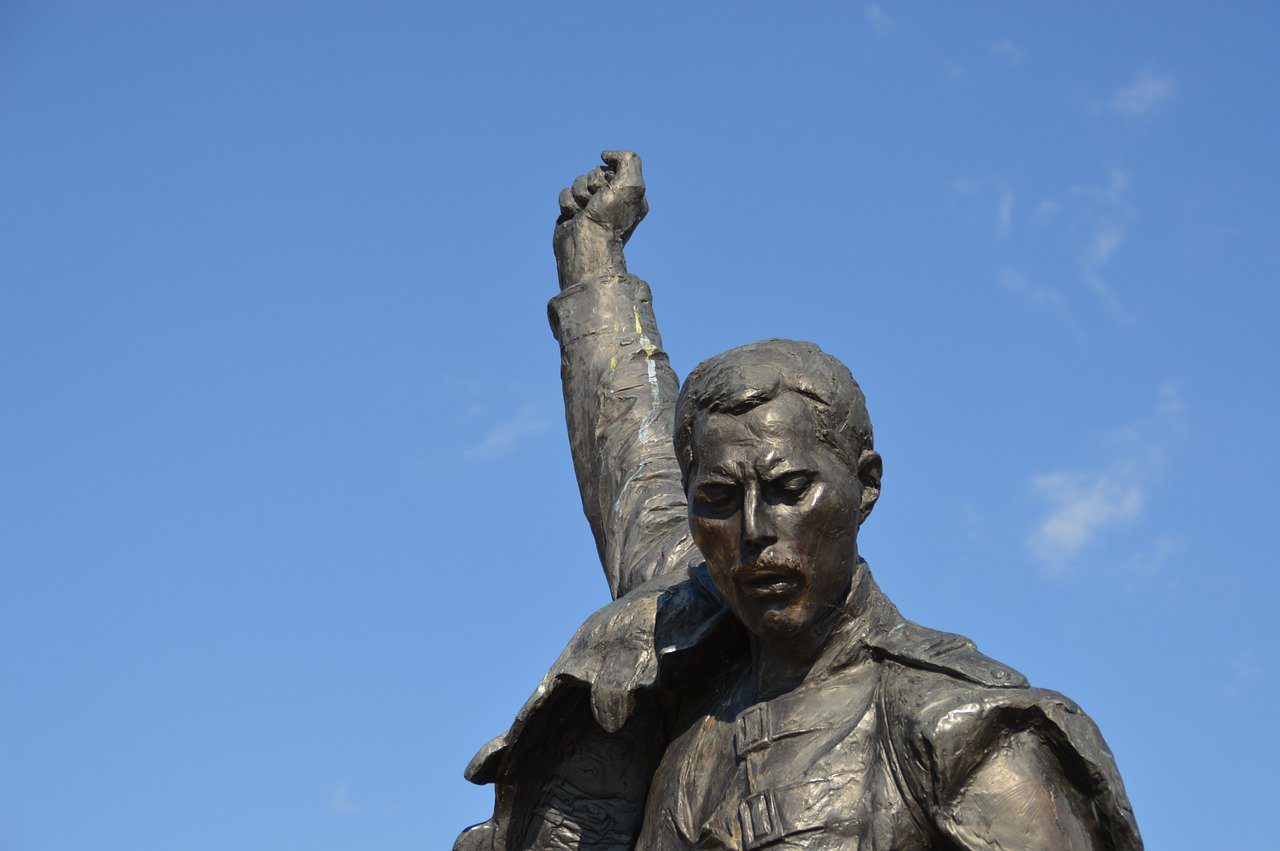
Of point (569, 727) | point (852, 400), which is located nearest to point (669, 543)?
point (569, 727)

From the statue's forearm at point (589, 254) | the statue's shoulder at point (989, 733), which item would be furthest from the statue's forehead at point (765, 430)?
the statue's forearm at point (589, 254)

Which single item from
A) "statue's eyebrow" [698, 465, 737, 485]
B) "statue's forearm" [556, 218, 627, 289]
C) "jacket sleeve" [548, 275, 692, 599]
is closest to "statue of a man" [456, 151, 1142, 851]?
"statue's eyebrow" [698, 465, 737, 485]

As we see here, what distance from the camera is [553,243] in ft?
29.0

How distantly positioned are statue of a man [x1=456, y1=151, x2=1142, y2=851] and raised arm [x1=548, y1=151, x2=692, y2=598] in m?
0.61

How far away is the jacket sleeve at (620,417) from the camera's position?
7801 millimetres

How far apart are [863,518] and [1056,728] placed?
0.86m

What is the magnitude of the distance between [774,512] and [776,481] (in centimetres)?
9

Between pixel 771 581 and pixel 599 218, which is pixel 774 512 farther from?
pixel 599 218

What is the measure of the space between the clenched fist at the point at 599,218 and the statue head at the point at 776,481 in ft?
7.89

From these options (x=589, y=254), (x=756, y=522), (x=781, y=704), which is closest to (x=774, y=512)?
(x=756, y=522)

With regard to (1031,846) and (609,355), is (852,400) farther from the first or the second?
(609,355)

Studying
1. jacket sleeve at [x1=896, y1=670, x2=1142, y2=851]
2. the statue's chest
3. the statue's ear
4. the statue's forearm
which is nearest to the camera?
jacket sleeve at [x1=896, y1=670, x2=1142, y2=851]

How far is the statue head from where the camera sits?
6078 millimetres

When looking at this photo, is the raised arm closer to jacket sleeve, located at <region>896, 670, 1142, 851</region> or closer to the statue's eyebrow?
the statue's eyebrow
